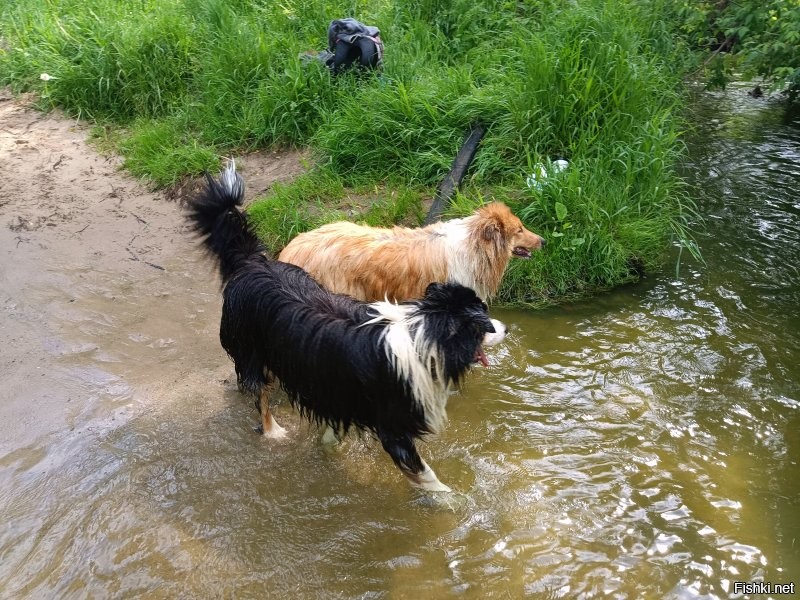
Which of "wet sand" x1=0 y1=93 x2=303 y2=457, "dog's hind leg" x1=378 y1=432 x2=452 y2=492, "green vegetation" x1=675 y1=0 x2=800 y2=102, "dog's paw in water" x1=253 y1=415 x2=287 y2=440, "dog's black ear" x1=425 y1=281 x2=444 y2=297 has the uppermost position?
"green vegetation" x1=675 y1=0 x2=800 y2=102

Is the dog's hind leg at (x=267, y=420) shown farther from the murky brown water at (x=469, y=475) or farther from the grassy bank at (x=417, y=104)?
the grassy bank at (x=417, y=104)

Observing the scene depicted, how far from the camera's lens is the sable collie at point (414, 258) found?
345cm

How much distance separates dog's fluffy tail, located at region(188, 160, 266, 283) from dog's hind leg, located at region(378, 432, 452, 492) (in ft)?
3.79

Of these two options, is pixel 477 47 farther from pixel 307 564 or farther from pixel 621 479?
pixel 307 564

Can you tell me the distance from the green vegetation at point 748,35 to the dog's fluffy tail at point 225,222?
467 cm

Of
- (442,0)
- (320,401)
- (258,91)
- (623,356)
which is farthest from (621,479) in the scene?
(442,0)

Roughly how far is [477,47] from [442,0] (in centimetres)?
83

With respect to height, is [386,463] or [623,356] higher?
[623,356]

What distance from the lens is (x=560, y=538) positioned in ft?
8.81

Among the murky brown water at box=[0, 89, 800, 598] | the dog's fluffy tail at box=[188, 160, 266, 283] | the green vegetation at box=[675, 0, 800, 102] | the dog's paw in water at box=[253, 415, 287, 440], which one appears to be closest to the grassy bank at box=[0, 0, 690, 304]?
the green vegetation at box=[675, 0, 800, 102]

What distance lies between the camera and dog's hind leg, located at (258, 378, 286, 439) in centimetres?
313

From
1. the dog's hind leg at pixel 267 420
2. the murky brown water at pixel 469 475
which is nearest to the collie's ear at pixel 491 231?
the murky brown water at pixel 469 475

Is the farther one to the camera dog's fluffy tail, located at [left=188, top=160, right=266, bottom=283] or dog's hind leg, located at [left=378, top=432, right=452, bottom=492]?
dog's fluffy tail, located at [left=188, top=160, right=266, bottom=283]

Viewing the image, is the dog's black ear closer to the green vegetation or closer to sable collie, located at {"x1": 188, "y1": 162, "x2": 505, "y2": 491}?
sable collie, located at {"x1": 188, "y1": 162, "x2": 505, "y2": 491}
